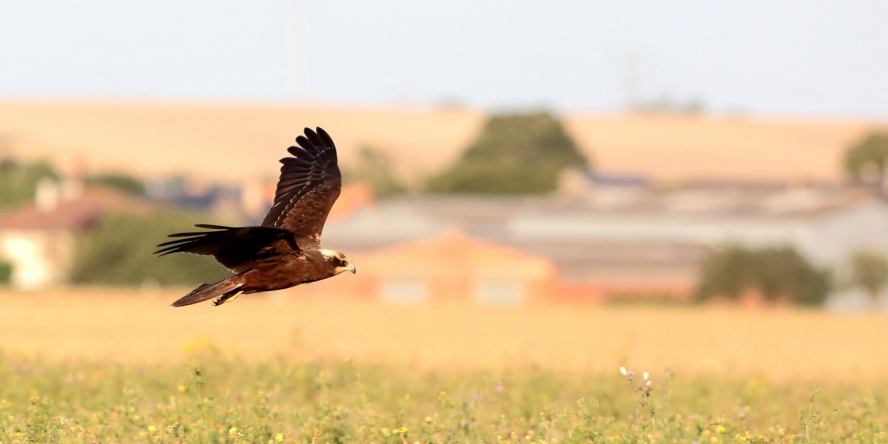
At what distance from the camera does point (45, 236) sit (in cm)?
8231

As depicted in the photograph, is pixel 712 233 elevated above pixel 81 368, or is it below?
below

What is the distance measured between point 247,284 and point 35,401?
1.97 meters

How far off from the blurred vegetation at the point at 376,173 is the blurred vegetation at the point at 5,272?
4592cm

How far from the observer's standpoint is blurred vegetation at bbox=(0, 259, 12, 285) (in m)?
75.8

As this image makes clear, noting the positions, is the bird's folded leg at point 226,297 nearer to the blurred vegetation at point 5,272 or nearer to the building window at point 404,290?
the building window at point 404,290

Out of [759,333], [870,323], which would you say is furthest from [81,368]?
[870,323]

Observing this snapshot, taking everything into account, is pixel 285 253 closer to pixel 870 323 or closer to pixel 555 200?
pixel 870 323

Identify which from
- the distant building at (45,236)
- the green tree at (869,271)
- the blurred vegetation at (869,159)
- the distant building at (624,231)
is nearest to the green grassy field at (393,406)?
the distant building at (624,231)

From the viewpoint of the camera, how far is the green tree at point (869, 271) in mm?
67875

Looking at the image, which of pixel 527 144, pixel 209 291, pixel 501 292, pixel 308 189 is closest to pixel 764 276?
pixel 501 292

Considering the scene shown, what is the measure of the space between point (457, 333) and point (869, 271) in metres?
33.2

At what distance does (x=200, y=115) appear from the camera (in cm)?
17825

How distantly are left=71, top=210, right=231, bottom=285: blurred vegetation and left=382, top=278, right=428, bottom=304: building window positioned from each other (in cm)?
870

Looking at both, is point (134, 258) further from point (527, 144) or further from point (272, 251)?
point (527, 144)
